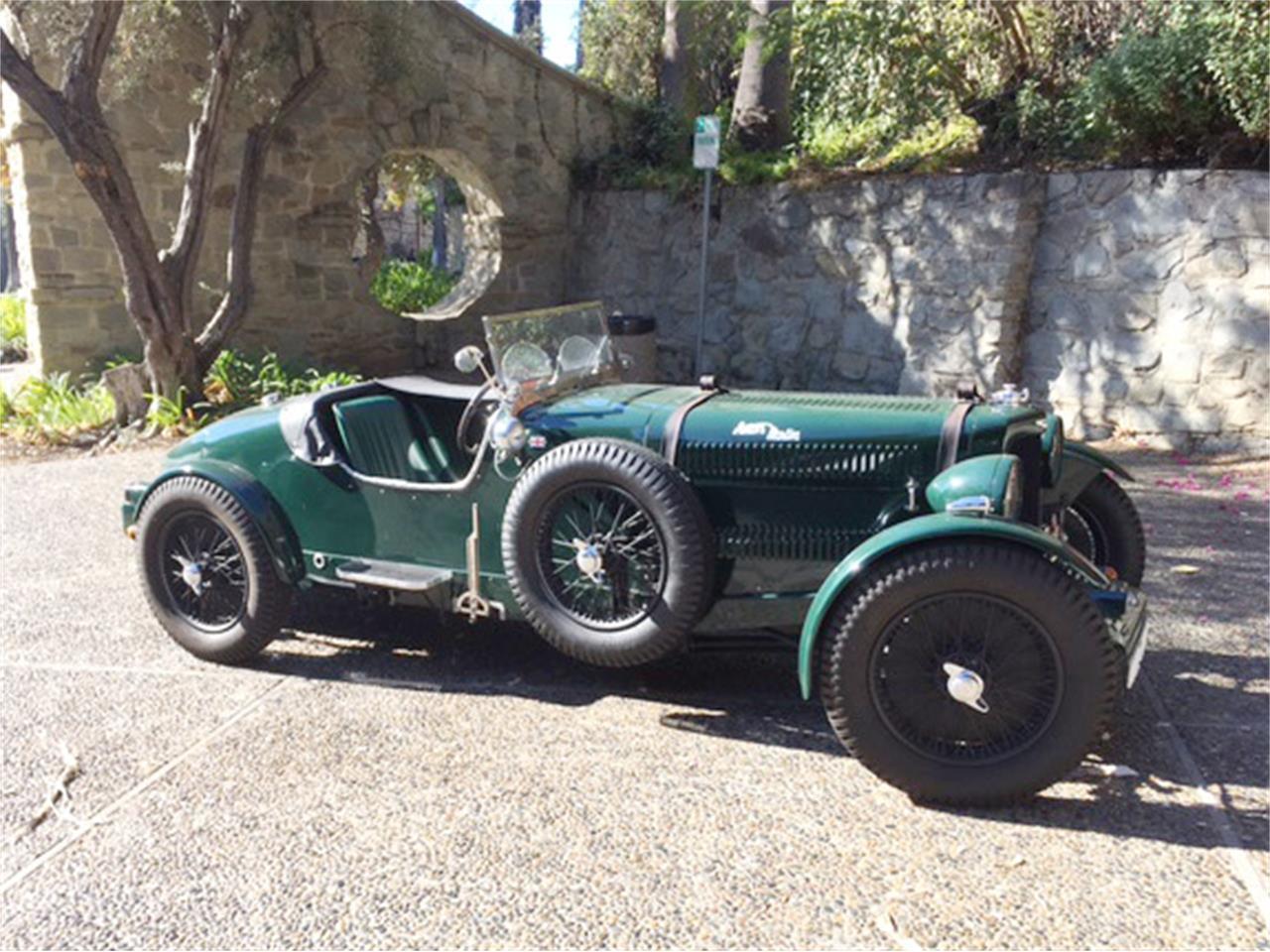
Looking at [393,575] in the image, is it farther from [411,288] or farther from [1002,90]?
[411,288]

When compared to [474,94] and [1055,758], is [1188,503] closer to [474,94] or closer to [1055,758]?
[1055,758]

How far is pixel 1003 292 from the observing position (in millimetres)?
8203

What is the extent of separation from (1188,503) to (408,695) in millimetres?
4717

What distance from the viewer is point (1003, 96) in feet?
29.9

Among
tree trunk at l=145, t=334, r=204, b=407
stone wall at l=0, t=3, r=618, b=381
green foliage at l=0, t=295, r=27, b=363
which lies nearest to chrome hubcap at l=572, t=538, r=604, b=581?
tree trunk at l=145, t=334, r=204, b=407

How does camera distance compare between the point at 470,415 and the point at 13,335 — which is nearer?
the point at 470,415

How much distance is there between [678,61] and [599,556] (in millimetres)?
10388

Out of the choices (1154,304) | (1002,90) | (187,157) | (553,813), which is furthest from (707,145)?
(553,813)

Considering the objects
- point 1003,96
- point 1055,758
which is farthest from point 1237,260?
point 1055,758

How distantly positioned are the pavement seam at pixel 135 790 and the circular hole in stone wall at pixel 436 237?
7949 mm

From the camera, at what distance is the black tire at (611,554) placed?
3096 millimetres

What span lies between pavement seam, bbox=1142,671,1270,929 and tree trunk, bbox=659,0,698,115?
10.0m

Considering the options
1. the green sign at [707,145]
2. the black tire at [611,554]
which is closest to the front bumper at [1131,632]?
the black tire at [611,554]

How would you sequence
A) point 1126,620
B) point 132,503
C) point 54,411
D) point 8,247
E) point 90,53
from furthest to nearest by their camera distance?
point 8,247 < point 54,411 < point 90,53 < point 132,503 < point 1126,620
